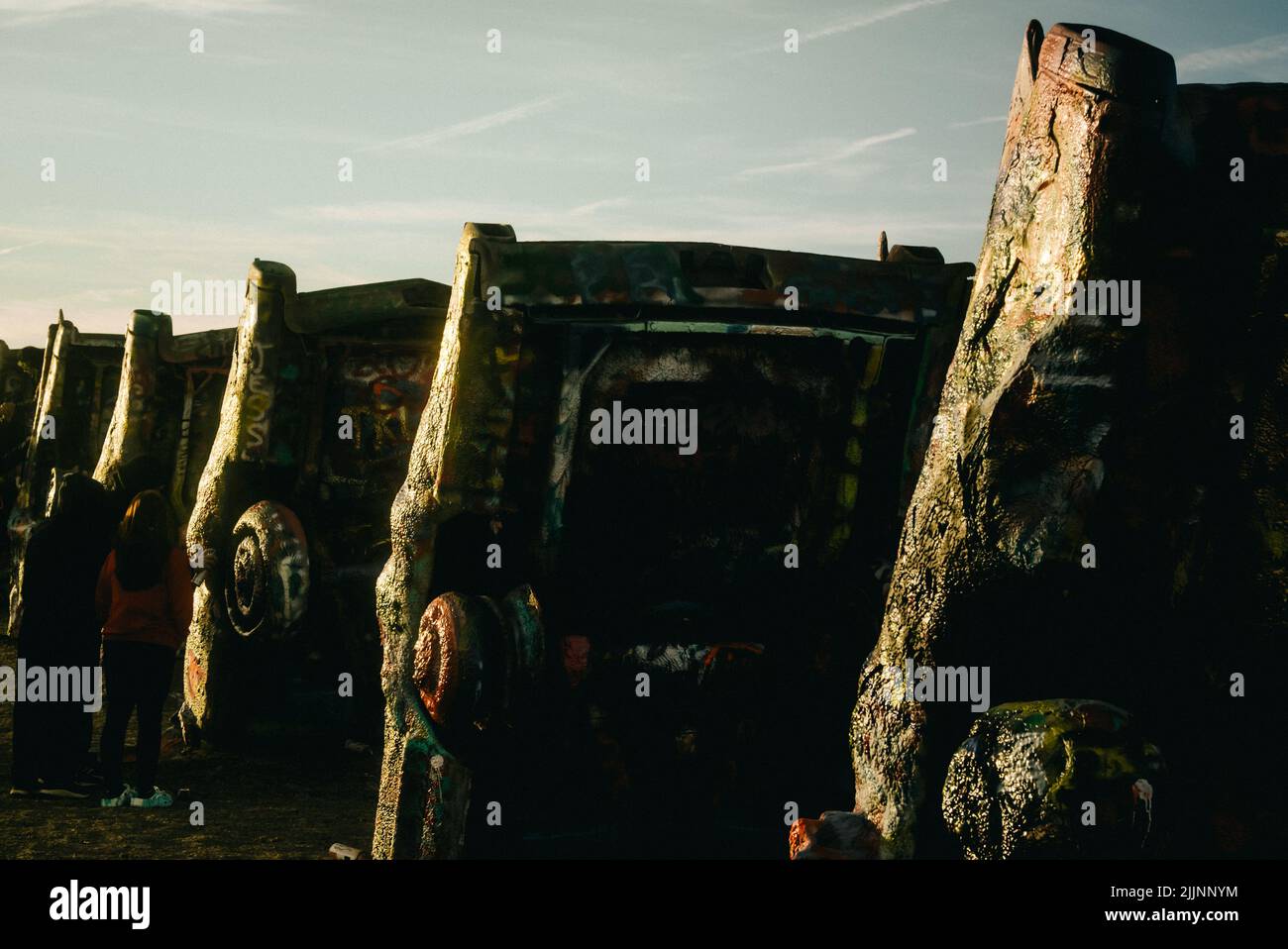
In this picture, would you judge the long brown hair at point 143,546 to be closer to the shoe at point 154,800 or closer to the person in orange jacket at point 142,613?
the person in orange jacket at point 142,613

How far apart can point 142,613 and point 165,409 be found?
3.86 meters

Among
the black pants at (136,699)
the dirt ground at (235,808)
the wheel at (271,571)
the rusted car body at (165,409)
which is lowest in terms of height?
the dirt ground at (235,808)

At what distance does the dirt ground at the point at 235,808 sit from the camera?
6469 mm

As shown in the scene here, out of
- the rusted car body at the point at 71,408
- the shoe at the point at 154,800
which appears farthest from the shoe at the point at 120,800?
the rusted car body at the point at 71,408

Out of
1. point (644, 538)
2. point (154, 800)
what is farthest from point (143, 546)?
point (644, 538)

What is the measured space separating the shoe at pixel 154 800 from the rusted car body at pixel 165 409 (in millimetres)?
3336

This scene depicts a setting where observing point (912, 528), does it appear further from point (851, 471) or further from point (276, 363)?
point (276, 363)

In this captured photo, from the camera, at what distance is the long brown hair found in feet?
22.8

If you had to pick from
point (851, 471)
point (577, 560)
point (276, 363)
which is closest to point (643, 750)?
point (577, 560)

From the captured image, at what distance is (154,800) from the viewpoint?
720cm

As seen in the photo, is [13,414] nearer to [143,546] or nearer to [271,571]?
[271,571]

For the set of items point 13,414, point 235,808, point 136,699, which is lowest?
point 235,808

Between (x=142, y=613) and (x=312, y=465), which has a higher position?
(x=312, y=465)

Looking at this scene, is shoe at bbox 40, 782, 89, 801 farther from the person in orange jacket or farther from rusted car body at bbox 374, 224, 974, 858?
rusted car body at bbox 374, 224, 974, 858
